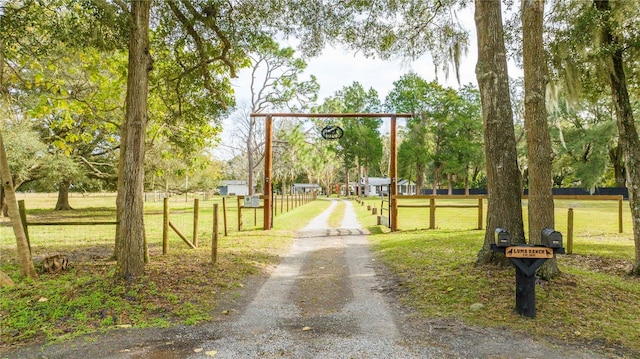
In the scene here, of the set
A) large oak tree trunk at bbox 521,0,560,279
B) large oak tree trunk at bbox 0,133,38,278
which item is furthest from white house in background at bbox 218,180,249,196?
large oak tree trunk at bbox 521,0,560,279

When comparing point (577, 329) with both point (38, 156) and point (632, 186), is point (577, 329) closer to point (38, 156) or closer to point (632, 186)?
point (632, 186)

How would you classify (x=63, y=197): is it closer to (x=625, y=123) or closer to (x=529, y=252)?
(x=529, y=252)

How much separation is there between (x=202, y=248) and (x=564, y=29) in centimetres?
891

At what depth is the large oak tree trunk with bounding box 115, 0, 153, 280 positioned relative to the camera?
568 cm

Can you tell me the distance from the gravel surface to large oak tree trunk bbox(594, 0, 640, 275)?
3915 mm

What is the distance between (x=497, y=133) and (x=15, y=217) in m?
7.54

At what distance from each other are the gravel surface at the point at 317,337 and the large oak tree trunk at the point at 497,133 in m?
2.12

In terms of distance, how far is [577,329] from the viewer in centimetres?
401

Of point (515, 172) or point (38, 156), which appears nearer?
point (515, 172)

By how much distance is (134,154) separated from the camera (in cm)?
572

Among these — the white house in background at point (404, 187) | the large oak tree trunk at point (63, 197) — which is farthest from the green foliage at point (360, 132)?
the large oak tree trunk at point (63, 197)

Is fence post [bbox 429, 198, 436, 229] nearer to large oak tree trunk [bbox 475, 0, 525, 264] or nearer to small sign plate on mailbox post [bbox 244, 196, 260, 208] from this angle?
small sign plate on mailbox post [bbox 244, 196, 260, 208]

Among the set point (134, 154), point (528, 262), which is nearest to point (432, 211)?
point (528, 262)

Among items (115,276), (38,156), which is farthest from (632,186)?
(38,156)
